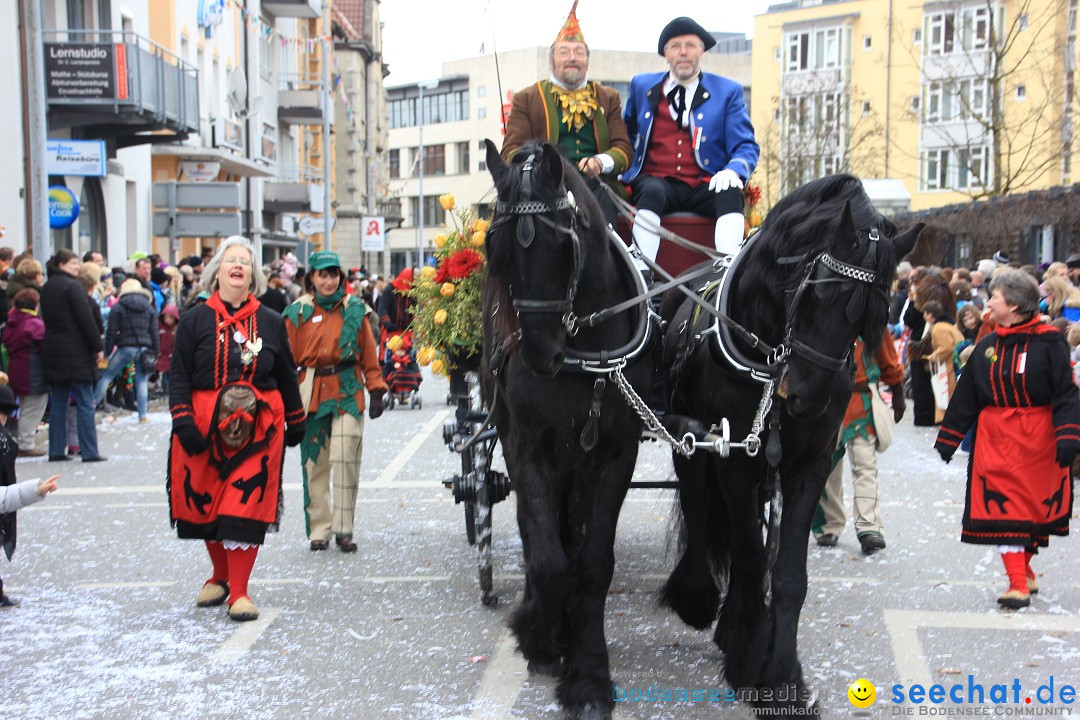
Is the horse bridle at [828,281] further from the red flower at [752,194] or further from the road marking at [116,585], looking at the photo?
the road marking at [116,585]

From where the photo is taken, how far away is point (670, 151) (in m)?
A: 6.94

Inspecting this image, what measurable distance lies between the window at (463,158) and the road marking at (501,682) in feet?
287

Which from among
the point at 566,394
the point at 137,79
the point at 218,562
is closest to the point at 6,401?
the point at 218,562

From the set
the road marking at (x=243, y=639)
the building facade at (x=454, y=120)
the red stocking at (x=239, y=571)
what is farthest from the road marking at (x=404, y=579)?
the building facade at (x=454, y=120)

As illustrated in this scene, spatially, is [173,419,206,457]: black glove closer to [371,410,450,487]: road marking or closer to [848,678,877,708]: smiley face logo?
[848,678,877,708]: smiley face logo

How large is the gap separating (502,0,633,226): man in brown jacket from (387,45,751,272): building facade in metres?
81.1

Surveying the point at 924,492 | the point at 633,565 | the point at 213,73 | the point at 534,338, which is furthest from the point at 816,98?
the point at 534,338

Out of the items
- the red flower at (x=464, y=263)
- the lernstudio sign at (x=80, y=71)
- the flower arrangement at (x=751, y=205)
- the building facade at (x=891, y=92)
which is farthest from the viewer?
the building facade at (x=891, y=92)

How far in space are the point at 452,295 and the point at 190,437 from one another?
1580 mm

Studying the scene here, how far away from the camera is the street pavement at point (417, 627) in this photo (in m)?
5.45

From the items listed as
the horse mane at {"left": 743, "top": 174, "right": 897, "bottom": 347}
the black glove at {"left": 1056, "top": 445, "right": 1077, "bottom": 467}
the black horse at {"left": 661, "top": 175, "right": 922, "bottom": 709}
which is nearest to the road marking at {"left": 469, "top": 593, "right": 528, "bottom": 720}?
the black horse at {"left": 661, "top": 175, "right": 922, "bottom": 709}

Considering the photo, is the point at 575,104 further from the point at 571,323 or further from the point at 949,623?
the point at 949,623

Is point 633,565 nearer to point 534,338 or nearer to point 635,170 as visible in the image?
point 635,170

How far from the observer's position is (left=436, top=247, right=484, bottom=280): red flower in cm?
698
